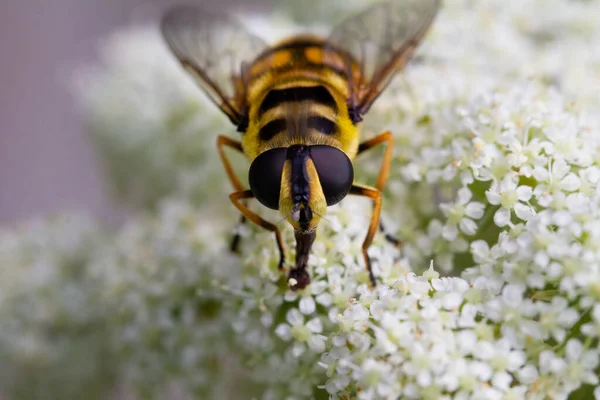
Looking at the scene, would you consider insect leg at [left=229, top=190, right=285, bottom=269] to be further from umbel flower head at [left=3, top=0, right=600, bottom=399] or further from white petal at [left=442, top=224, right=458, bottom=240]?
white petal at [left=442, top=224, right=458, bottom=240]

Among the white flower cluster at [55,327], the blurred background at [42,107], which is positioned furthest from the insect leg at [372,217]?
the blurred background at [42,107]

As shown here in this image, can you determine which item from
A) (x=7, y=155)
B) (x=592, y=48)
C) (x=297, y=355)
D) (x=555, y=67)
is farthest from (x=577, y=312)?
(x=7, y=155)

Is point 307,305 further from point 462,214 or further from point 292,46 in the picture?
point 292,46

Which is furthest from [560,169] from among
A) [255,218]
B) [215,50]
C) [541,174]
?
[215,50]

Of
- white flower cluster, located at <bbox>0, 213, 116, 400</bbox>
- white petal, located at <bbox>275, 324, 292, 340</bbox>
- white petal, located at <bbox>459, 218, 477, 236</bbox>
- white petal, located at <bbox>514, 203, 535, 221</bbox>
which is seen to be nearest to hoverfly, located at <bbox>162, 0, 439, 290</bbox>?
white petal, located at <bbox>275, 324, 292, 340</bbox>

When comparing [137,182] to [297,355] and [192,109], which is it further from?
[297,355]

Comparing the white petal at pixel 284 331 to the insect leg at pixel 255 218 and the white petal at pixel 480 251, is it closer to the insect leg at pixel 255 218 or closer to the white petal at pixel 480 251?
the insect leg at pixel 255 218
